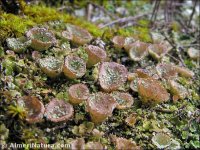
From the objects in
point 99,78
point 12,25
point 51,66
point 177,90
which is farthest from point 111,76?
point 12,25

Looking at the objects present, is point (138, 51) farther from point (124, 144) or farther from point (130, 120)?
point (124, 144)

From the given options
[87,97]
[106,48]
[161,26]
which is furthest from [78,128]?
[161,26]

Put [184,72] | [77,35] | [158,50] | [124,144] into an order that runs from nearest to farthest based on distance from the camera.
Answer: [124,144]
[77,35]
[184,72]
[158,50]

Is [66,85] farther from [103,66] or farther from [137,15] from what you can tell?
[137,15]

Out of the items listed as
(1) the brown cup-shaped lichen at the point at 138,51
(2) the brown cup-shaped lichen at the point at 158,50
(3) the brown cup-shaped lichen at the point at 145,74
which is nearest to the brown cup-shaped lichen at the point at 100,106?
(3) the brown cup-shaped lichen at the point at 145,74

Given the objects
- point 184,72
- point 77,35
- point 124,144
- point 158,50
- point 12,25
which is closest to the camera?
Result: point 124,144

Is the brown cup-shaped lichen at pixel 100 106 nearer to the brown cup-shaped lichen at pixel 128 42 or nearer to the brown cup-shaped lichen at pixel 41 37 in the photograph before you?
the brown cup-shaped lichen at pixel 41 37
